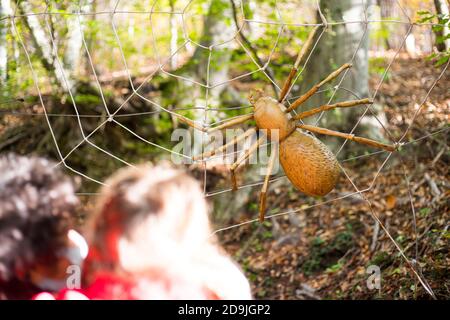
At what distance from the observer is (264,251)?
3.96m

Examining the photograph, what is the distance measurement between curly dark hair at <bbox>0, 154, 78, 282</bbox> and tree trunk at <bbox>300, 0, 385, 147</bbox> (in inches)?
88.4

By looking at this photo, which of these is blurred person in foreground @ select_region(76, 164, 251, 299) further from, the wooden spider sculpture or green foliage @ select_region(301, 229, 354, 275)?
green foliage @ select_region(301, 229, 354, 275)

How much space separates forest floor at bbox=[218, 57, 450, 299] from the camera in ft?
8.80

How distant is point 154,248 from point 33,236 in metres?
0.57

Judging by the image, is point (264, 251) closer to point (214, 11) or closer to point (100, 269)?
point (214, 11)

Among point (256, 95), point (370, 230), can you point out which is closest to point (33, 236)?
point (256, 95)

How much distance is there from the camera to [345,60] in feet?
13.5

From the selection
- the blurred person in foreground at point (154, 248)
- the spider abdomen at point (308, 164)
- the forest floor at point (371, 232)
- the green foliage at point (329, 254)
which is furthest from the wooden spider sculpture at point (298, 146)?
the green foliage at point (329, 254)

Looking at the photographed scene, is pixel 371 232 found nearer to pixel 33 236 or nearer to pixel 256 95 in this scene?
pixel 256 95

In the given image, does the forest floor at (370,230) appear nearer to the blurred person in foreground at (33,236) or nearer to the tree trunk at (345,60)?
the tree trunk at (345,60)
